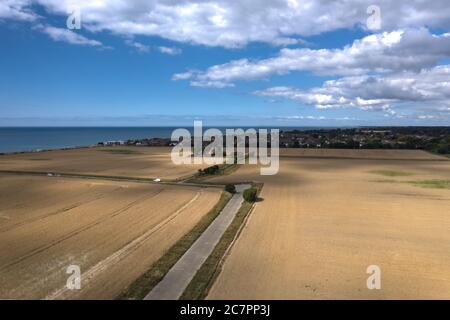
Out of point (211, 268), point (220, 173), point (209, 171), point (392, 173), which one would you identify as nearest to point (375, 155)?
point (392, 173)

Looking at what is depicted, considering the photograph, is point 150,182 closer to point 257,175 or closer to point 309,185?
point 257,175

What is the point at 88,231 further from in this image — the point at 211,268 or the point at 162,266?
Answer: the point at 211,268

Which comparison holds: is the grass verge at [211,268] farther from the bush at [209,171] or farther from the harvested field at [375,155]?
the harvested field at [375,155]

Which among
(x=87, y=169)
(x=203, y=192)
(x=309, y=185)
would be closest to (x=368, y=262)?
(x=203, y=192)
